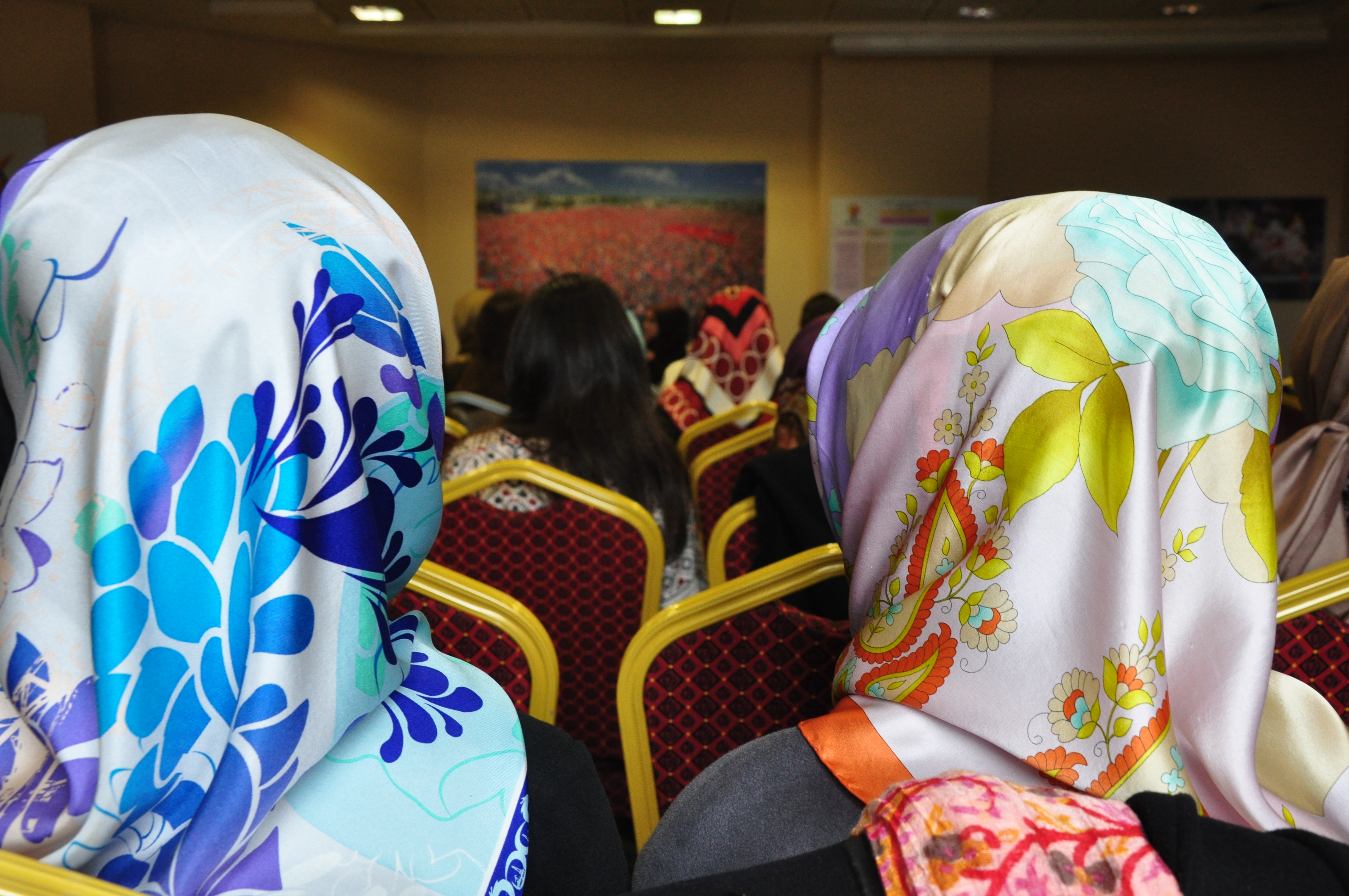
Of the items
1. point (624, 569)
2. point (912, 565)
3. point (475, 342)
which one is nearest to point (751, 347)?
point (475, 342)

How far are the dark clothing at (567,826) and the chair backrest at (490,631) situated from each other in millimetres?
412

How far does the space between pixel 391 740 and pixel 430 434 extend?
0.69 feet

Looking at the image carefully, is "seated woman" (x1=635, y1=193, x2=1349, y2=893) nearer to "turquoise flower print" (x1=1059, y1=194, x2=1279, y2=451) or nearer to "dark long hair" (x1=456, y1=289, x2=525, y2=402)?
"turquoise flower print" (x1=1059, y1=194, x2=1279, y2=451)

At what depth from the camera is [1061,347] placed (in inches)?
25.9

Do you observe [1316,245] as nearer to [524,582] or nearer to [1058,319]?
[524,582]

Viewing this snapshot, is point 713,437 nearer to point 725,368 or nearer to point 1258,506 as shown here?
point 725,368

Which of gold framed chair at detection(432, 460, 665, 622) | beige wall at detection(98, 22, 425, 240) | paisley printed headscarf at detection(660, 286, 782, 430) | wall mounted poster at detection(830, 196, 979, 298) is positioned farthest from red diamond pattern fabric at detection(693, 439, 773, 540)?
wall mounted poster at detection(830, 196, 979, 298)

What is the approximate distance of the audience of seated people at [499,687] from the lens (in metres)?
0.52

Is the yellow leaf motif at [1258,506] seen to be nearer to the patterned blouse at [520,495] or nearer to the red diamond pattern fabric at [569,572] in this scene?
the patterned blouse at [520,495]

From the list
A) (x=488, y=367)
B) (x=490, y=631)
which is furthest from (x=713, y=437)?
(x=490, y=631)

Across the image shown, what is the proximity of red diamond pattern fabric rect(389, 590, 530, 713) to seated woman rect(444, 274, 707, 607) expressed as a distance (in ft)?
2.96

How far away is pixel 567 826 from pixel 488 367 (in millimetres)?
2407

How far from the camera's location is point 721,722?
1.13 metres

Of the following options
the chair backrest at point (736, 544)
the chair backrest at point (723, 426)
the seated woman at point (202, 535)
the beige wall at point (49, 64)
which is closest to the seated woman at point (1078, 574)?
the seated woman at point (202, 535)
